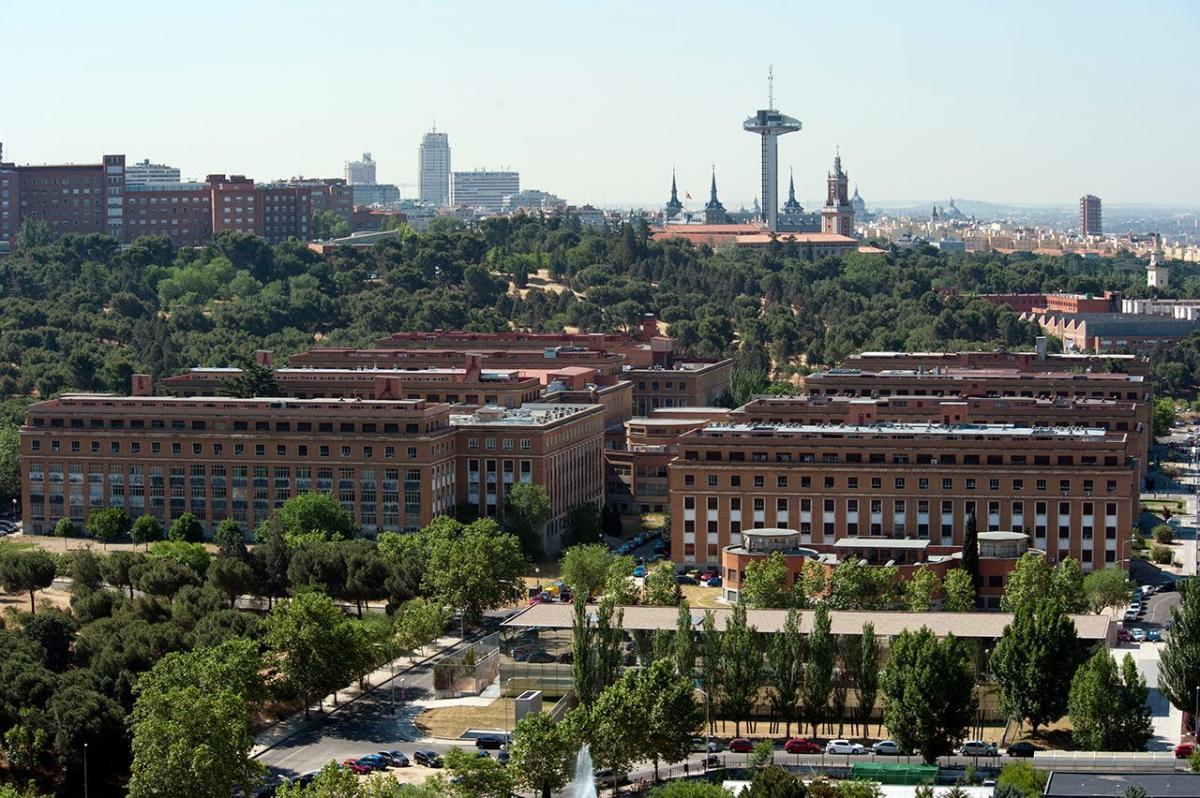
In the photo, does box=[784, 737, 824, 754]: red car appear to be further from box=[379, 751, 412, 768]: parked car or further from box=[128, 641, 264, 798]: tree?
box=[128, 641, 264, 798]: tree

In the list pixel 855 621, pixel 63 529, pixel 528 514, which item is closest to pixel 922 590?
pixel 855 621

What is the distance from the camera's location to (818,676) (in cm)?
4378

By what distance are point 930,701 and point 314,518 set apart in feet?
76.2

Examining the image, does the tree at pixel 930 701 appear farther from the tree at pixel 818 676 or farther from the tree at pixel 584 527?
the tree at pixel 584 527

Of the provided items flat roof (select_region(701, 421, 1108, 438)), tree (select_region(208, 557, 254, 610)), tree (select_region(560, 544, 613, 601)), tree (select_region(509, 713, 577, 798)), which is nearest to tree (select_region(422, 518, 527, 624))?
tree (select_region(560, 544, 613, 601))

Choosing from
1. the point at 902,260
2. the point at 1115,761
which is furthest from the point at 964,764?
the point at 902,260

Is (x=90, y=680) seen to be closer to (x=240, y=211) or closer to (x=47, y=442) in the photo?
(x=47, y=442)

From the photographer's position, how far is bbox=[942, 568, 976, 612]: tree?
5150 cm

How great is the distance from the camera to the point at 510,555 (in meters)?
54.2

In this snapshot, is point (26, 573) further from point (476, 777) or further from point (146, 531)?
point (476, 777)

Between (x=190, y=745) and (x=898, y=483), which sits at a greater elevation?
(x=898, y=483)

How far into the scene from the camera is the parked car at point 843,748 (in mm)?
41938

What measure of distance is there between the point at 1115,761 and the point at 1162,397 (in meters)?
65.2

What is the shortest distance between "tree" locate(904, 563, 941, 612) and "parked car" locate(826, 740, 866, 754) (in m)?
8.58
